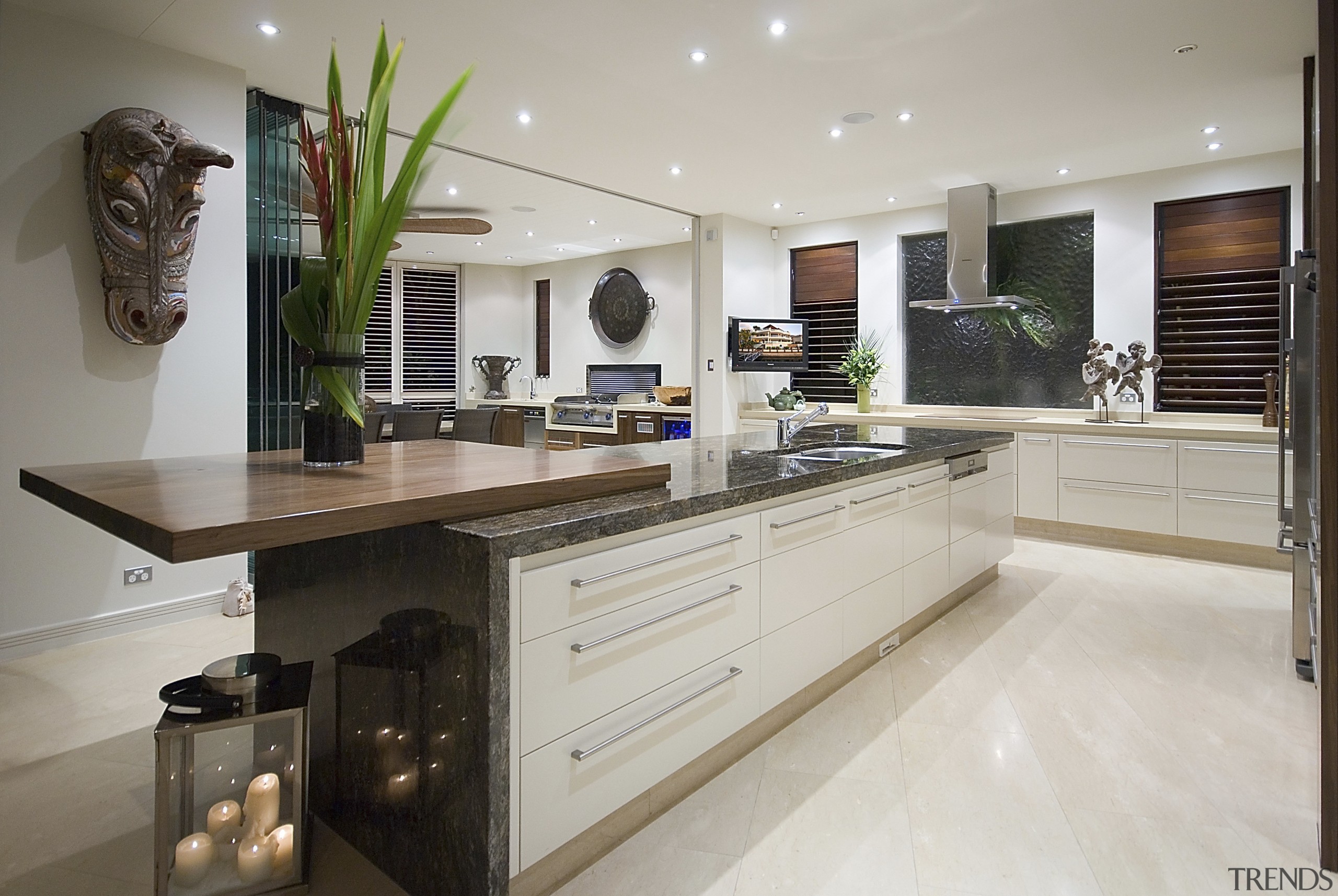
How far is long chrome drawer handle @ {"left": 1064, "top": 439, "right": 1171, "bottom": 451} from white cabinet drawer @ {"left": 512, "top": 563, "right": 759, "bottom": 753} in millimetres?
3963

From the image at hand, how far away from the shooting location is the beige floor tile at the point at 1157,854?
5.25 feet

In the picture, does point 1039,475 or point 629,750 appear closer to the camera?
point 629,750

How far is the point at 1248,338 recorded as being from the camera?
4977 mm

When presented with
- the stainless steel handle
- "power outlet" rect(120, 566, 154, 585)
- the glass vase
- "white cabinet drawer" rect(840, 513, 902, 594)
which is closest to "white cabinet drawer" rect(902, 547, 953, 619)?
"white cabinet drawer" rect(840, 513, 902, 594)

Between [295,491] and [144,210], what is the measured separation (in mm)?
2499

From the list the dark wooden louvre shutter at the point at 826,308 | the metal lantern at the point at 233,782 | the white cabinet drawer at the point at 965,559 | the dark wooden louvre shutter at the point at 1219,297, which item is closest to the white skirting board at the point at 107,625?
the metal lantern at the point at 233,782

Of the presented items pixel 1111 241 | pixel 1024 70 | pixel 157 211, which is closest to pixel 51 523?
pixel 157 211

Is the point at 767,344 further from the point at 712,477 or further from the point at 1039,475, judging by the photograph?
the point at 712,477

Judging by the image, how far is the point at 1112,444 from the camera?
4914mm

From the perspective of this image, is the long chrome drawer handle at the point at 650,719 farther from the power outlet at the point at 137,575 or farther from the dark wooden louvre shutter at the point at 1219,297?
the dark wooden louvre shutter at the point at 1219,297

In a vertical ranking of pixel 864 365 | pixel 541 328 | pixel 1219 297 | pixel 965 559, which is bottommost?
pixel 965 559

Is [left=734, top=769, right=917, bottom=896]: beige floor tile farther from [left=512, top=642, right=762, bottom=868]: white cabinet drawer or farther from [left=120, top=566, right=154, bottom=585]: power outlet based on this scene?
[left=120, top=566, right=154, bottom=585]: power outlet

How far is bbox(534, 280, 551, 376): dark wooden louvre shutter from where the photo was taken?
959 cm

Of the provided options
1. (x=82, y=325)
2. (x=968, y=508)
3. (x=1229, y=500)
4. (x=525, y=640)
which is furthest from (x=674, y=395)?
(x=525, y=640)
